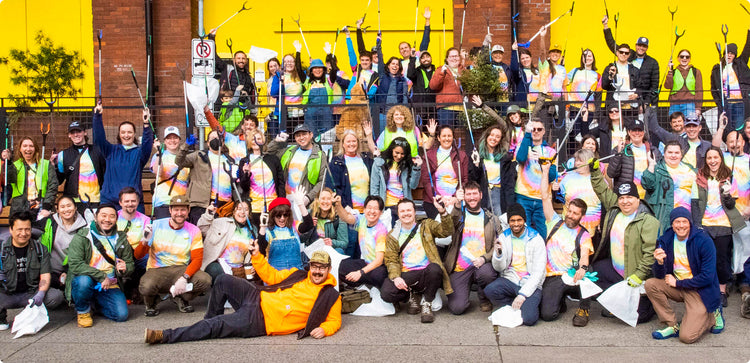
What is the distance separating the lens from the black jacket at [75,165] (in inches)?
368

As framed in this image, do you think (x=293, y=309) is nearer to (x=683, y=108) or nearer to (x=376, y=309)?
(x=376, y=309)

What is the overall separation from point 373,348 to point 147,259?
2.92m

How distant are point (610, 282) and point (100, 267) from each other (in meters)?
5.12

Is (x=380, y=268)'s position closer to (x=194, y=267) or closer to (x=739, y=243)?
(x=194, y=267)

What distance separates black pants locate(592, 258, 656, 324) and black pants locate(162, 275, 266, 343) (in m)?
3.17

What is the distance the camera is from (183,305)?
27.4ft

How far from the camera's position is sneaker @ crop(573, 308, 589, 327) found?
765 centimetres

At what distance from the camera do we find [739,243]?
859 cm

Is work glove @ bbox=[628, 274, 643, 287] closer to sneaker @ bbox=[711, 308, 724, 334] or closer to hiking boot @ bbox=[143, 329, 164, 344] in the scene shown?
sneaker @ bbox=[711, 308, 724, 334]

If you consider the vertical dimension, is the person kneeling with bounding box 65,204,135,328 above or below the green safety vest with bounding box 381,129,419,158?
below

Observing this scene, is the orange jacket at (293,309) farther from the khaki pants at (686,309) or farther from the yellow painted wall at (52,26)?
the yellow painted wall at (52,26)

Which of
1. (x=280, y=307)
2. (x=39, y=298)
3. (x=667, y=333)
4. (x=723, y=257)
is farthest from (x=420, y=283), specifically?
(x=39, y=298)

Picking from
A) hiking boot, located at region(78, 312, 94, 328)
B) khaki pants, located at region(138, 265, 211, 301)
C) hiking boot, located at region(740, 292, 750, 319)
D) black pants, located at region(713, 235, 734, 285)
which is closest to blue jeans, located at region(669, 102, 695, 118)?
black pants, located at region(713, 235, 734, 285)

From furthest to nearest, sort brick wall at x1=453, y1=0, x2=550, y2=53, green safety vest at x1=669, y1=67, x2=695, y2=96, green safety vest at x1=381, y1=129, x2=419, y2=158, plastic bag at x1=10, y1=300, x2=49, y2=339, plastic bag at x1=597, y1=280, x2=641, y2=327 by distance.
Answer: brick wall at x1=453, y1=0, x2=550, y2=53 < green safety vest at x1=669, y1=67, x2=695, y2=96 < green safety vest at x1=381, y1=129, x2=419, y2=158 < plastic bag at x1=597, y1=280, x2=641, y2=327 < plastic bag at x1=10, y1=300, x2=49, y2=339
